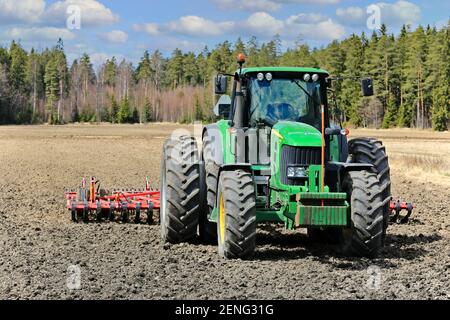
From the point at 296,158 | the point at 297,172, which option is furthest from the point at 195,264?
the point at 296,158

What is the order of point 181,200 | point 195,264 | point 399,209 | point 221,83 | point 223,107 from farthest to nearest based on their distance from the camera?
point 399,209
point 223,107
point 181,200
point 221,83
point 195,264

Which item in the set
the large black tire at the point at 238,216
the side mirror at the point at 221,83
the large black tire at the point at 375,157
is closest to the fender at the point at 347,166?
the large black tire at the point at 375,157

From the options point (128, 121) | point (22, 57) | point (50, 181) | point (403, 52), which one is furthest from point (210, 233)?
point (22, 57)

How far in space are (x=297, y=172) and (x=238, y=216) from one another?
1.08 meters

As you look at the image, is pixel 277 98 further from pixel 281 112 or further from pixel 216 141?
pixel 216 141

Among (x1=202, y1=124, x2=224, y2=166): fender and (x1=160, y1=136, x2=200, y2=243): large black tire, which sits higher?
(x1=202, y1=124, x2=224, y2=166): fender

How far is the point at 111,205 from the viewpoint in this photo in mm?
13172

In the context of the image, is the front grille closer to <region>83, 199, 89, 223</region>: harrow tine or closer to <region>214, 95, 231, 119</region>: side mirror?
<region>214, 95, 231, 119</region>: side mirror

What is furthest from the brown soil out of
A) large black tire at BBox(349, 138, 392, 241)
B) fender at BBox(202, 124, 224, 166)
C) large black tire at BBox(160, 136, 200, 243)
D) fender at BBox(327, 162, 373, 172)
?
fender at BBox(202, 124, 224, 166)

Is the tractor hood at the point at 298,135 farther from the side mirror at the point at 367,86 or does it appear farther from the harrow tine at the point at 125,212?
the harrow tine at the point at 125,212

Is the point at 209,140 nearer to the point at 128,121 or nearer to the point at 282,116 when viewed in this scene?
the point at 282,116

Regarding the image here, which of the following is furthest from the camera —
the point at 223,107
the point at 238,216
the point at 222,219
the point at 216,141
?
the point at 223,107

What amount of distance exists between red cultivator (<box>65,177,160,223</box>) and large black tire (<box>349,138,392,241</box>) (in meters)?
3.84

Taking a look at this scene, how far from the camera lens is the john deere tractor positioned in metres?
9.28
